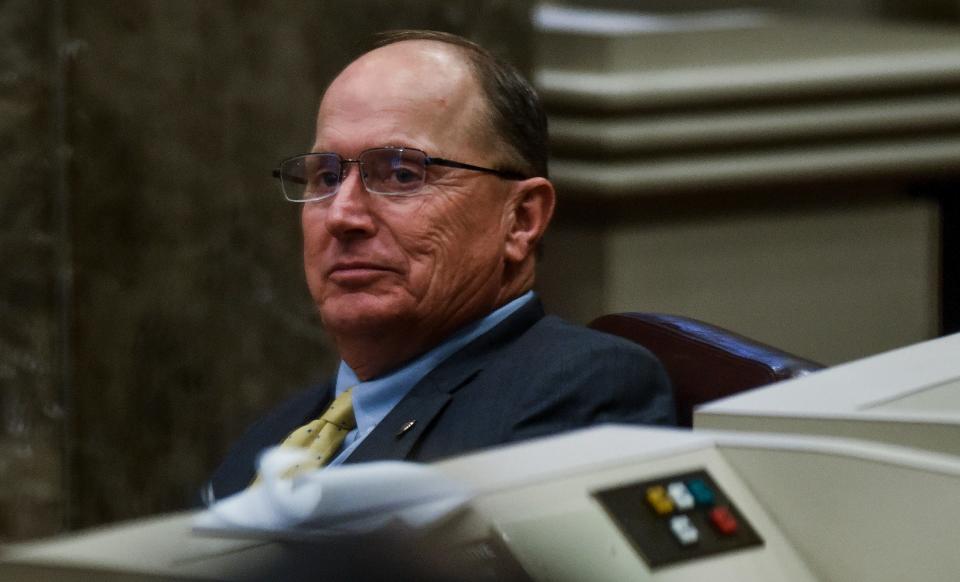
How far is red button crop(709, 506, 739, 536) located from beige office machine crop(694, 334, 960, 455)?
0.09 m

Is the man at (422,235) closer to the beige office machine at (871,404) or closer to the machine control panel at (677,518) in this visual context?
the beige office machine at (871,404)

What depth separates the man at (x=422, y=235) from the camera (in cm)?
149

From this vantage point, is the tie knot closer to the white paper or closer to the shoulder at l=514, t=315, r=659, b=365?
the shoulder at l=514, t=315, r=659, b=365

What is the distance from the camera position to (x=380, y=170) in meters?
1.52

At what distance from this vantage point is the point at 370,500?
70 cm

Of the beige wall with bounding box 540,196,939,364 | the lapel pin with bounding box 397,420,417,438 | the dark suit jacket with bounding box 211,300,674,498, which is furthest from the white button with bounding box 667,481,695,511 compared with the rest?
the beige wall with bounding box 540,196,939,364

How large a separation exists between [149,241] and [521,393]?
1458 millimetres

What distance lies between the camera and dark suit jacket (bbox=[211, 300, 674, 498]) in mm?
1369

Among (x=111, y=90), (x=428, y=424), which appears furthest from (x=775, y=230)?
(x=428, y=424)

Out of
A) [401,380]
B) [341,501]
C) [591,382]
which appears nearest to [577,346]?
[591,382]

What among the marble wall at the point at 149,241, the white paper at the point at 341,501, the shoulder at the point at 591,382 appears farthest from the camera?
the marble wall at the point at 149,241

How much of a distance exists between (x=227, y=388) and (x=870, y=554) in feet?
6.91

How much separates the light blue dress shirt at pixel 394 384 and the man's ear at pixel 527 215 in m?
0.07

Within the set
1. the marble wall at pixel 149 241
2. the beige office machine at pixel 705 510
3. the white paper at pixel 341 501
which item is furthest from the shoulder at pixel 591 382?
the marble wall at pixel 149 241
